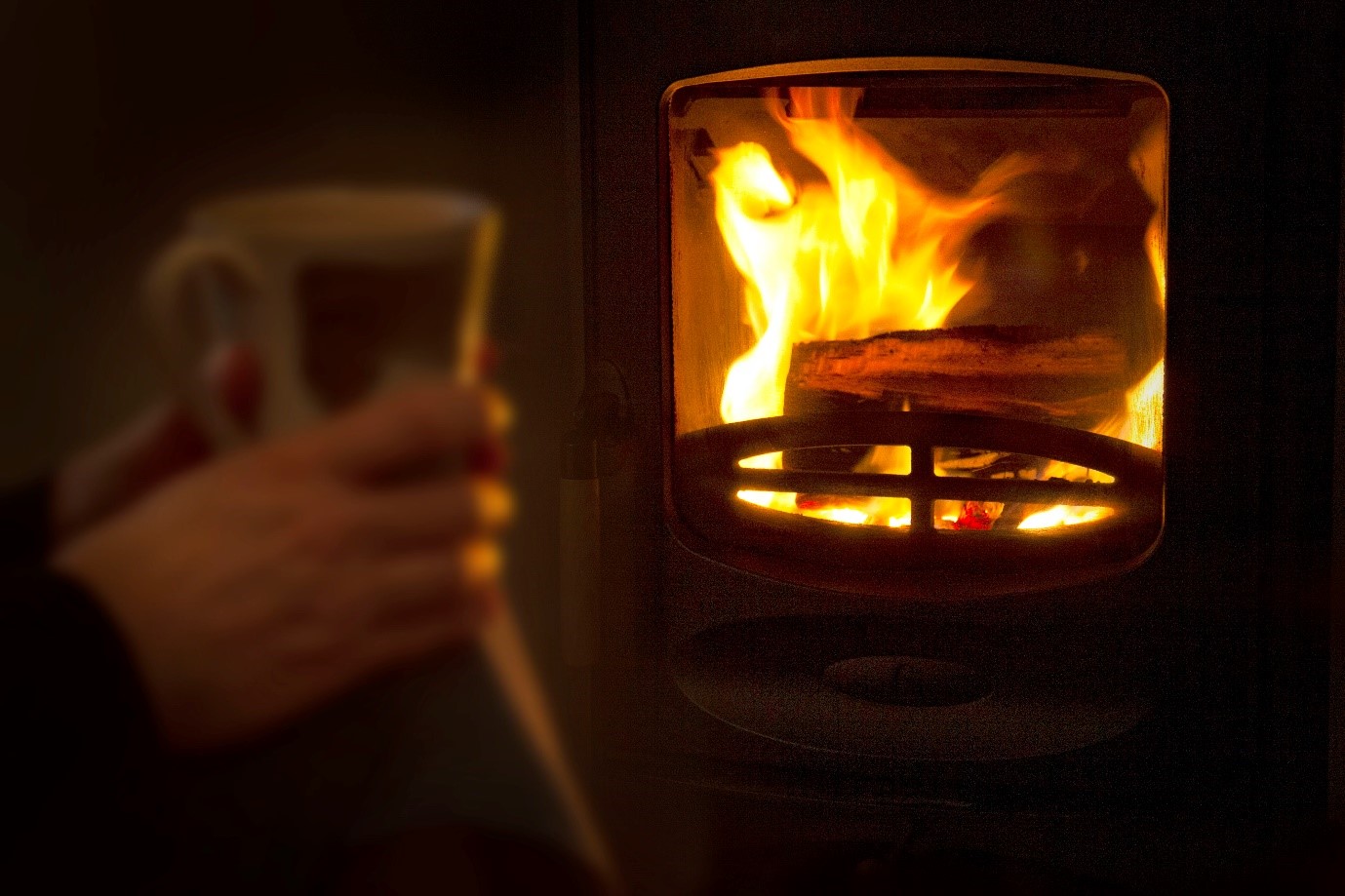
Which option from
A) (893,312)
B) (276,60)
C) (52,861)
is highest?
(276,60)

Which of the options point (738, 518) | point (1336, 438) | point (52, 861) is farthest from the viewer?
point (738, 518)

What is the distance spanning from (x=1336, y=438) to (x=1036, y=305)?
0.21 meters

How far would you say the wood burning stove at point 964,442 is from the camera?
0.80m

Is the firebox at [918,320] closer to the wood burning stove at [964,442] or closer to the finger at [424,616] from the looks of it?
the wood burning stove at [964,442]

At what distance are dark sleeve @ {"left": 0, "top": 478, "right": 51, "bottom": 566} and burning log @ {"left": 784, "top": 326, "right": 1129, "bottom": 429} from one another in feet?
1.93

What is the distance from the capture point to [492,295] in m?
0.54

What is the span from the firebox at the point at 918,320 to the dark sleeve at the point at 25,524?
554 millimetres

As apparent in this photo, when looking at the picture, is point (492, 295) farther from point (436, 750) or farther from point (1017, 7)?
point (1017, 7)

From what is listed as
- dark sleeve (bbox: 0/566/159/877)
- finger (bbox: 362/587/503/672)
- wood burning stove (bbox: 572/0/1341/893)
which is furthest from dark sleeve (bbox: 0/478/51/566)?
wood burning stove (bbox: 572/0/1341/893)

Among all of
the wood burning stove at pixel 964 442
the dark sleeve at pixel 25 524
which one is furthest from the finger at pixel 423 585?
the wood burning stove at pixel 964 442

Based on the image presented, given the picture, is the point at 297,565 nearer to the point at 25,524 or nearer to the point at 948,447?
the point at 25,524

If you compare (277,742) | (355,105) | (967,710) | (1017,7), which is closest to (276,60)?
(355,105)

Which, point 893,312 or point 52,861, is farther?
point 893,312

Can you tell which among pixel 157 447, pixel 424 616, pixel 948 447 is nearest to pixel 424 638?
pixel 424 616
